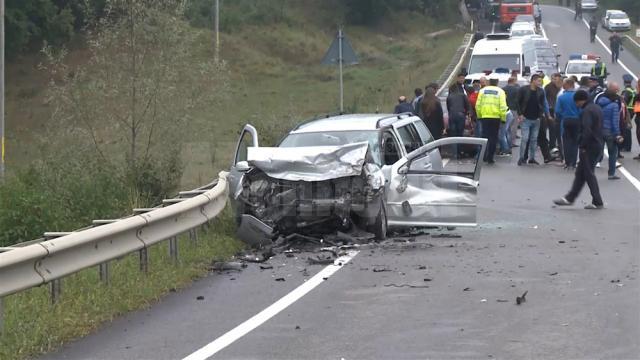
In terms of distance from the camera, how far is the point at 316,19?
279 feet

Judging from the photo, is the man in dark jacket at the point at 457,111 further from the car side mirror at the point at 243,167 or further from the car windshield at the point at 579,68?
the car windshield at the point at 579,68

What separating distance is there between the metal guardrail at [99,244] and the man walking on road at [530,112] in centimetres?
1166

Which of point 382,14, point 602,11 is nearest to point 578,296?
point 382,14

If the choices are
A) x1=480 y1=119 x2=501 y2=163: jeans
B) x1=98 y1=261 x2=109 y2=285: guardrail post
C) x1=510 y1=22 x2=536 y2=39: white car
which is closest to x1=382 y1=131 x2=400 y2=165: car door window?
x1=98 y1=261 x2=109 y2=285: guardrail post

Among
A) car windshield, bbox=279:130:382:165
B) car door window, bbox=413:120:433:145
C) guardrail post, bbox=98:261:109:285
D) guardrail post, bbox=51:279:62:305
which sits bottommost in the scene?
guardrail post, bbox=98:261:109:285

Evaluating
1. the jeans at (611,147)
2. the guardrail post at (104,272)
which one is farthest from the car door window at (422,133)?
the guardrail post at (104,272)

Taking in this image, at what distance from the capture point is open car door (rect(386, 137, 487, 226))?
1395 centimetres

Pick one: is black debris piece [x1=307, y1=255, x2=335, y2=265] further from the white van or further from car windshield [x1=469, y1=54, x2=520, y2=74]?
car windshield [x1=469, y1=54, x2=520, y2=74]

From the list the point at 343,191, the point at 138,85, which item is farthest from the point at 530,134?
the point at 343,191

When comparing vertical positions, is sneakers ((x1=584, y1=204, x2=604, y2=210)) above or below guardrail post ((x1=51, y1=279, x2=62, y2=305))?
below

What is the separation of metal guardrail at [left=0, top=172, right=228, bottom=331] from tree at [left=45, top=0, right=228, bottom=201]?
8.22 meters

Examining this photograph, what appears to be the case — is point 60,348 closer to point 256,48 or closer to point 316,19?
point 256,48

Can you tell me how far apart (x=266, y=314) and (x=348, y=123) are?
6403mm

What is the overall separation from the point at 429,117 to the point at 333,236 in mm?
10524
